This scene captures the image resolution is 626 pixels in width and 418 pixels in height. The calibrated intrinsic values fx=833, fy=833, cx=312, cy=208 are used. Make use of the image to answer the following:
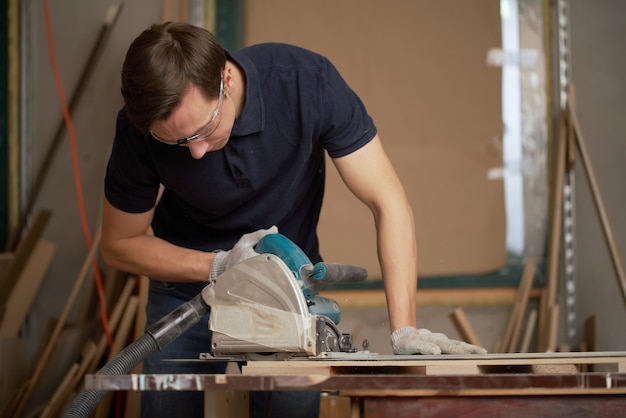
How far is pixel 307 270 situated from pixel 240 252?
0.66ft

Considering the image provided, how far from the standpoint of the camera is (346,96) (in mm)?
2119

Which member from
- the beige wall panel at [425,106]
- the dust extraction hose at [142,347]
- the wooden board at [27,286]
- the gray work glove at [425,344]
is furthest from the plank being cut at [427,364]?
the wooden board at [27,286]

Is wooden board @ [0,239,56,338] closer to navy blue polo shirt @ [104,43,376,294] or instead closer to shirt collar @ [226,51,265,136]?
navy blue polo shirt @ [104,43,376,294]

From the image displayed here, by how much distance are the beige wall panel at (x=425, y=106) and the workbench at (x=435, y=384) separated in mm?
2263

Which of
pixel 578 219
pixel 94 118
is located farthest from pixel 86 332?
pixel 578 219

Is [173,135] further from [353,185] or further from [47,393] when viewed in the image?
[47,393]

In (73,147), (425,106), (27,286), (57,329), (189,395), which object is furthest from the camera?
(73,147)

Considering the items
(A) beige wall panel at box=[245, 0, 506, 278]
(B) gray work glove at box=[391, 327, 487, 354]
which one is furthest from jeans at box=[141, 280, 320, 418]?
(A) beige wall panel at box=[245, 0, 506, 278]

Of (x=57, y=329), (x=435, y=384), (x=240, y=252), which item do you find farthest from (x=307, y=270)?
(x=57, y=329)

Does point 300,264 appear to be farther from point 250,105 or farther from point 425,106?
point 425,106

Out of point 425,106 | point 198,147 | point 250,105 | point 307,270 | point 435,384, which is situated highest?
point 425,106

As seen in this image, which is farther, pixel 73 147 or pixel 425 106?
pixel 73 147

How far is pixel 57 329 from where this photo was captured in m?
3.55

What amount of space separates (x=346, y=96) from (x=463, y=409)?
0.99 m
